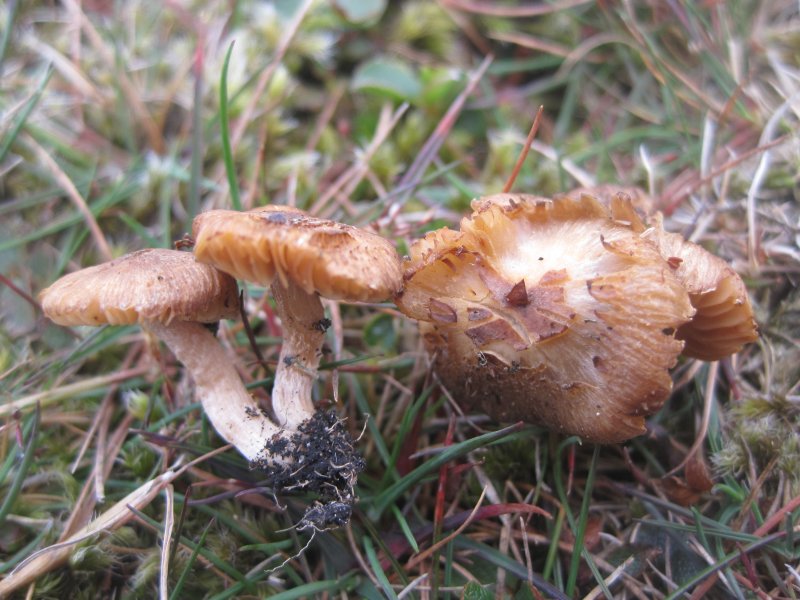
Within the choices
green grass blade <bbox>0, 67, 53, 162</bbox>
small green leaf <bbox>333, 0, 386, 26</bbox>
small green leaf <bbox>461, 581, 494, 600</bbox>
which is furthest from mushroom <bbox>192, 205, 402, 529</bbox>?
small green leaf <bbox>333, 0, 386, 26</bbox>

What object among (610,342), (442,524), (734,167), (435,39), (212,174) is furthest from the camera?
(435,39)

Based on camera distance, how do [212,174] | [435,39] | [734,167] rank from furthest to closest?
[435,39] < [212,174] < [734,167]

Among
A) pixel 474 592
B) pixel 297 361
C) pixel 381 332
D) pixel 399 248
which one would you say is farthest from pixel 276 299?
pixel 474 592

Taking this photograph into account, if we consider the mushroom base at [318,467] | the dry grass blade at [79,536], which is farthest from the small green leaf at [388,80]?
the dry grass blade at [79,536]

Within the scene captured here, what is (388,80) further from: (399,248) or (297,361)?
(297,361)

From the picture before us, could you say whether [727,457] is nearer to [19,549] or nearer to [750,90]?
[750,90]

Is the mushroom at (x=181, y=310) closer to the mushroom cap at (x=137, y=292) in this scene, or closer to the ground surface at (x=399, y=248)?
the mushroom cap at (x=137, y=292)

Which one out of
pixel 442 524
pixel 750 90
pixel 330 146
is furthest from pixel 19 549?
pixel 750 90
